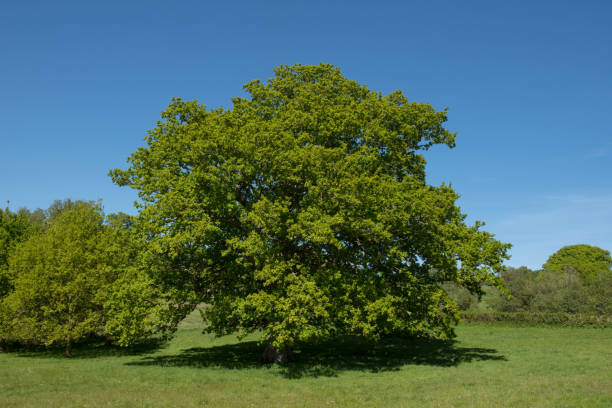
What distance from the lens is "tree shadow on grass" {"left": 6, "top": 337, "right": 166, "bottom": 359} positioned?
36.2 metres

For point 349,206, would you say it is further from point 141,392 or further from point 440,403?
point 141,392

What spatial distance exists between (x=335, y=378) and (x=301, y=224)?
27.0ft

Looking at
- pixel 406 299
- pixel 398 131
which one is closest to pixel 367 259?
pixel 406 299

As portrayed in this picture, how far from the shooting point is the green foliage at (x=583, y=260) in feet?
351

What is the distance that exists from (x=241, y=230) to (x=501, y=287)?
15646mm

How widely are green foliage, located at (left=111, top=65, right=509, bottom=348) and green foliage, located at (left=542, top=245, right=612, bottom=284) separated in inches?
3795

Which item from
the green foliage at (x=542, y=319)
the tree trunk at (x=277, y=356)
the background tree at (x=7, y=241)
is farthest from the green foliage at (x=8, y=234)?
the green foliage at (x=542, y=319)

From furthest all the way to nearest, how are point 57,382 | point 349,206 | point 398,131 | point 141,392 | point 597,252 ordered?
point 597,252 → point 398,131 → point 349,206 → point 57,382 → point 141,392

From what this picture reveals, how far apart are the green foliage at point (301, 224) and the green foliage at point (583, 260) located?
96.4m

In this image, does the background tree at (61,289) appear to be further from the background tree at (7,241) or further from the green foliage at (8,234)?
the green foliage at (8,234)

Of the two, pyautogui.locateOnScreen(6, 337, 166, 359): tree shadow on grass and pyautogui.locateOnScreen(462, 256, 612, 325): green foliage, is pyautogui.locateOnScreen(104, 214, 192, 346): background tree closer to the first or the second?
pyautogui.locateOnScreen(6, 337, 166, 359): tree shadow on grass

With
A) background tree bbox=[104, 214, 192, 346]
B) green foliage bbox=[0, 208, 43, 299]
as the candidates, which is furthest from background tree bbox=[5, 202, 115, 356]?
background tree bbox=[104, 214, 192, 346]

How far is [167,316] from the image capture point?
23859mm

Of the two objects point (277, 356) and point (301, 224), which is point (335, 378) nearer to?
point (277, 356)
